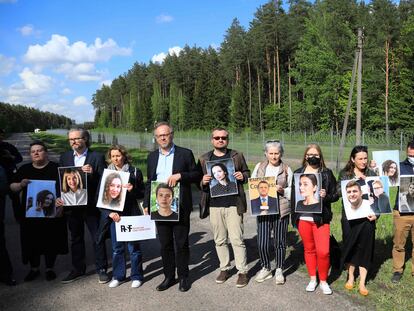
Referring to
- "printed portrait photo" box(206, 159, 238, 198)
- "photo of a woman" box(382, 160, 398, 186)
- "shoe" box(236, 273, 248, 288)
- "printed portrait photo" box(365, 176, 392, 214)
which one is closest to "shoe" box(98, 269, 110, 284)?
"shoe" box(236, 273, 248, 288)

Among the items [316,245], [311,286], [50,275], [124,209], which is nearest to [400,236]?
[316,245]

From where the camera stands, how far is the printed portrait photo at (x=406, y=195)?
5.07 metres

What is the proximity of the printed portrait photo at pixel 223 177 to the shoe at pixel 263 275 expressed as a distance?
1154 millimetres

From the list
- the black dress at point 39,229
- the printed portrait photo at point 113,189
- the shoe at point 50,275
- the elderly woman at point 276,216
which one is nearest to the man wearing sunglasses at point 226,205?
the elderly woman at point 276,216

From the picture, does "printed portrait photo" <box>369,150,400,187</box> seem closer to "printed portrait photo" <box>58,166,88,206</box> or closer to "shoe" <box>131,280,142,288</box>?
"shoe" <box>131,280,142,288</box>

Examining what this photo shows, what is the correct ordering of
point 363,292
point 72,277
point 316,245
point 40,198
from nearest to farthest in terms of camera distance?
point 363,292 < point 316,245 < point 40,198 < point 72,277

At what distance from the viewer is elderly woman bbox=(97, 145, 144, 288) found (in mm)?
5074

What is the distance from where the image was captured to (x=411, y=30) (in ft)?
123

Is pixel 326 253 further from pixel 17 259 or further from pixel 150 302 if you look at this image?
pixel 17 259

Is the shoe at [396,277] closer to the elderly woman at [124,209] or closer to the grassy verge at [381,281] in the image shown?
the grassy verge at [381,281]

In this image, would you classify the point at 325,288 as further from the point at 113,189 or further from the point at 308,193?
the point at 113,189

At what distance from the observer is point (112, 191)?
5.06 metres

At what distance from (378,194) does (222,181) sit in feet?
5.93

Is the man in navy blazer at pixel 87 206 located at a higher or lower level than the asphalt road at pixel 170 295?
higher
